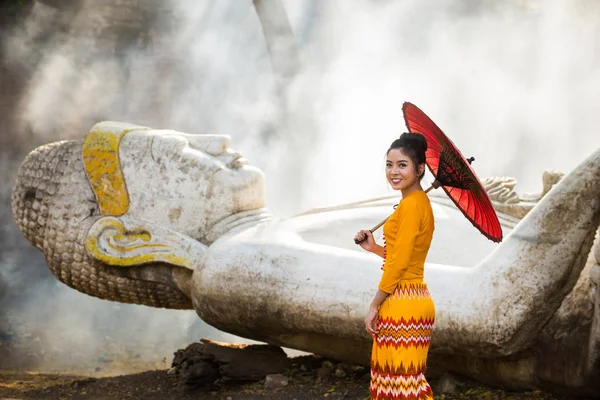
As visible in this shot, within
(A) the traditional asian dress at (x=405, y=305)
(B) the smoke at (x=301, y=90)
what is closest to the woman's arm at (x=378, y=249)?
(A) the traditional asian dress at (x=405, y=305)

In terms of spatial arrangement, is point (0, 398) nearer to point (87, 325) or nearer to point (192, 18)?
point (87, 325)

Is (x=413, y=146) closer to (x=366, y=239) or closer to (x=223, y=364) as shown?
(x=366, y=239)

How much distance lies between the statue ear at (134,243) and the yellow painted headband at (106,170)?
95 mm

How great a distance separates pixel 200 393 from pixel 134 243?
3.01 ft

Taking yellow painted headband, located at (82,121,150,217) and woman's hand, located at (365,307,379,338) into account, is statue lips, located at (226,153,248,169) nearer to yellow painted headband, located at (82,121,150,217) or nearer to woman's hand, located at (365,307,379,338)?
yellow painted headband, located at (82,121,150,217)

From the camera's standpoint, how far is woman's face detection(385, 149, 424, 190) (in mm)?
2844

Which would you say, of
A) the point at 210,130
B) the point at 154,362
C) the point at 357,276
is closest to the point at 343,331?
the point at 357,276

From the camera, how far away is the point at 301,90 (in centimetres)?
871

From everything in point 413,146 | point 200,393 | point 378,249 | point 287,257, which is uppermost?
point 413,146

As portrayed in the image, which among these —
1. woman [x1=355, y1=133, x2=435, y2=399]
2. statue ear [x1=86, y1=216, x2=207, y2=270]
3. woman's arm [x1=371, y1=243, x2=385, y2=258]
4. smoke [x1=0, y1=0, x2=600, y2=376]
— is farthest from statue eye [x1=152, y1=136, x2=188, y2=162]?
smoke [x1=0, y1=0, x2=600, y2=376]

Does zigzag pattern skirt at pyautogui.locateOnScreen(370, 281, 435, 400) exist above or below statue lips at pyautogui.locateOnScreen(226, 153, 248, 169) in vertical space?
below

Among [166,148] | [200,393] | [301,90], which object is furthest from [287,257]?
[301,90]

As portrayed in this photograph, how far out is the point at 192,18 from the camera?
9023 mm

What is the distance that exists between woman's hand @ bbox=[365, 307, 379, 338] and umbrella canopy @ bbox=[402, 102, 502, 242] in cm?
48
